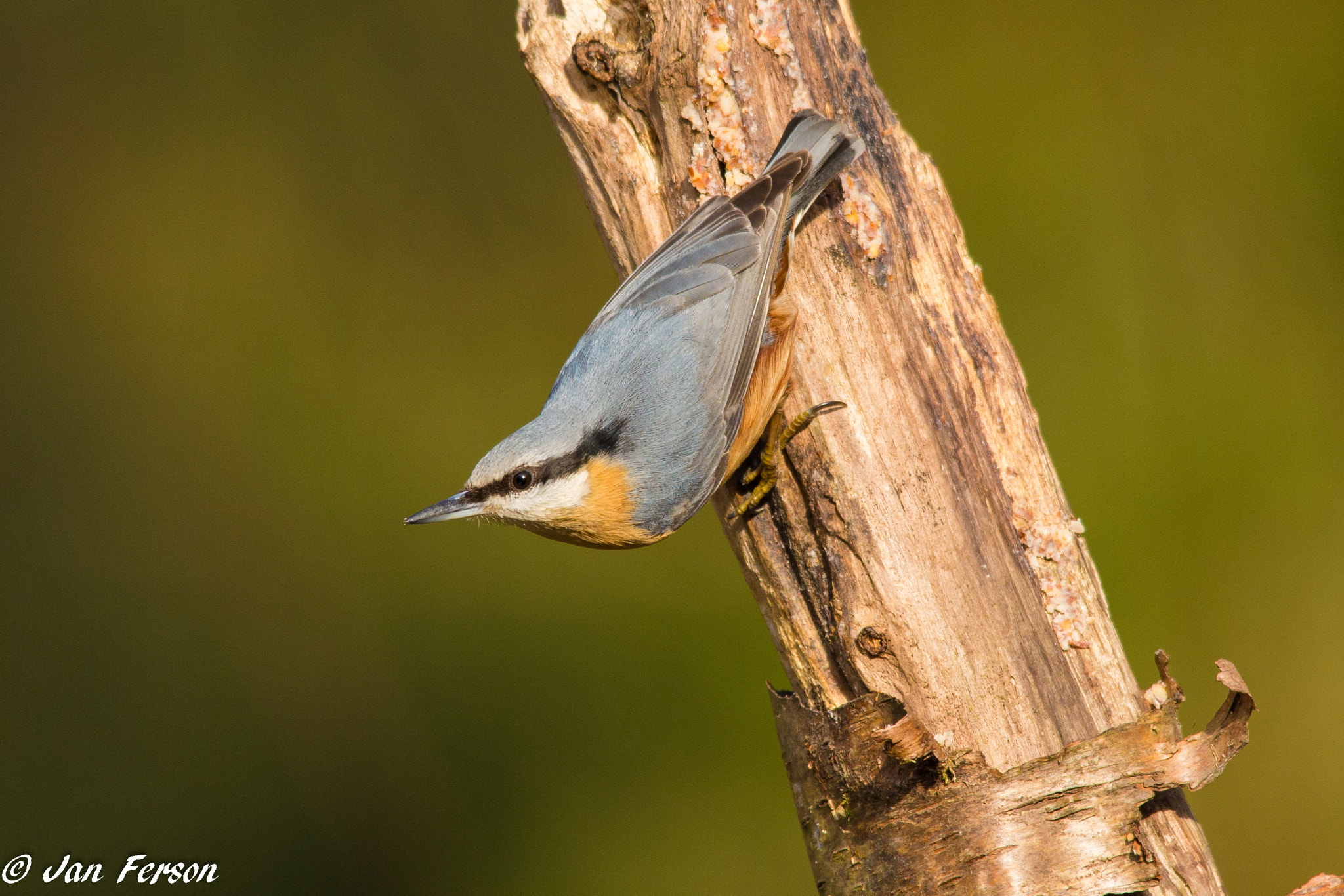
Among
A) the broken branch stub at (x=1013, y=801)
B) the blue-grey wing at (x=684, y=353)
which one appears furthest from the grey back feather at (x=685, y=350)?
the broken branch stub at (x=1013, y=801)

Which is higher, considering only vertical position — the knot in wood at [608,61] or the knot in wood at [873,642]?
the knot in wood at [608,61]

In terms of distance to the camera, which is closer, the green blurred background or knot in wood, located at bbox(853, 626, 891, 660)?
knot in wood, located at bbox(853, 626, 891, 660)

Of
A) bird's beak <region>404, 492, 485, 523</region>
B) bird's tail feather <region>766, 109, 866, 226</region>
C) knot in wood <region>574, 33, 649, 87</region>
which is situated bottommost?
bird's beak <region>404, 492, 485, 523</region>

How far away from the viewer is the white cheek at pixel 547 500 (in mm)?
1467

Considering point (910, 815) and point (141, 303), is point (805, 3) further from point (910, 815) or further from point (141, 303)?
point (141, 303)

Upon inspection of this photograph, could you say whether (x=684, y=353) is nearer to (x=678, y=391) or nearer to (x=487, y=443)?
(x=678, y=391)

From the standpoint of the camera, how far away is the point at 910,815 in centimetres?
123

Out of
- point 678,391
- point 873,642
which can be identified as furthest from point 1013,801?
point 678,391

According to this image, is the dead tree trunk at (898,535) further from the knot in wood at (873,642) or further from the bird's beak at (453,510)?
the bird's beak at (453,510)

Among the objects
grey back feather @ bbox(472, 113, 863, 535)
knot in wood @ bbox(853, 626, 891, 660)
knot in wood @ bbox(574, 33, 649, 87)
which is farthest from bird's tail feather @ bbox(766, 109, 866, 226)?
knot in wood @ bbox(853, 626, 891, 660)

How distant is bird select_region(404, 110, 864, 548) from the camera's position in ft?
4.78

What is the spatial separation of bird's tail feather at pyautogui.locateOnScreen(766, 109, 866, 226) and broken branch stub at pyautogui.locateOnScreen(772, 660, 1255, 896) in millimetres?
739

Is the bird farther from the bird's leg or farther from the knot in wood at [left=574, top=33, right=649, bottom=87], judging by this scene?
the knot in wood at [left=574, top=33, right=649, bottom=87]

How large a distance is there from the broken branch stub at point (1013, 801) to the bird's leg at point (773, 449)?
0.38 m
